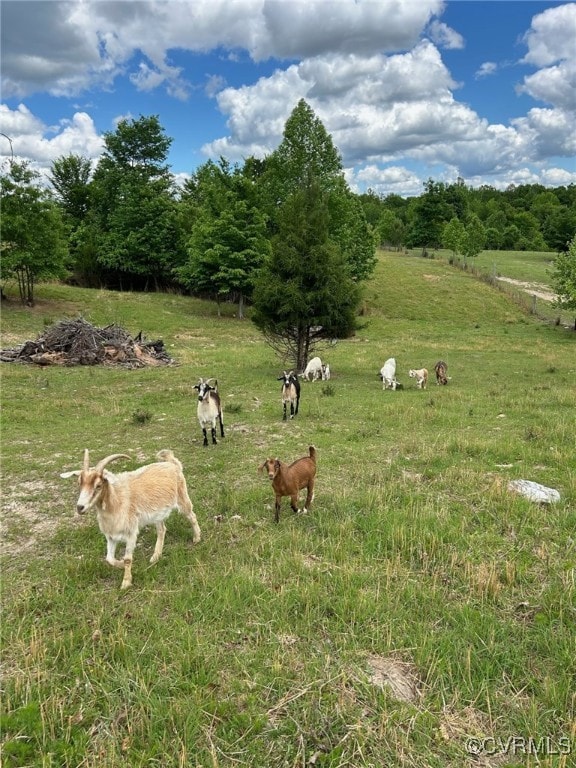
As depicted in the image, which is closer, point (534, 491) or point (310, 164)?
point (534, 491)

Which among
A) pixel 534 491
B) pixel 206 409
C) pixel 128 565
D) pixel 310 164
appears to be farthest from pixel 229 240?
pixel 128 565

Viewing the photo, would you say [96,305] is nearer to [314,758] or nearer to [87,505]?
[87,505]

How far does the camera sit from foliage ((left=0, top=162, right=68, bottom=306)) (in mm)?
34438

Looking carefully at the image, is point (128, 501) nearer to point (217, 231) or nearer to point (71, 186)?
point (217, 231)

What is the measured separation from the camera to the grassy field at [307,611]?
13.0 feet

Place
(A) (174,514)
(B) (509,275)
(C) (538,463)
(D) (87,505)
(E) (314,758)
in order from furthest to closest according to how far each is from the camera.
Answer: (B) (509,275) < (C) (538,463) < (A) (174,514) < (D) (87,505) < (E) (314,758)

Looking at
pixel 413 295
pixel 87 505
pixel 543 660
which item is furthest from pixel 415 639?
pixel 413 295

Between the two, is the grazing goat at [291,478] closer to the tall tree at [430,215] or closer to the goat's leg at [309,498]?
the goat's leg at [309,498]

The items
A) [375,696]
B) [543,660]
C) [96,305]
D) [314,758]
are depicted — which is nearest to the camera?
[314,758]

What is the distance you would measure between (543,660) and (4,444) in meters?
12.1

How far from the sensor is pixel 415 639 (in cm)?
494

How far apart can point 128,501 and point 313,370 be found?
17.2m

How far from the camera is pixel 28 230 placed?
35156 mm

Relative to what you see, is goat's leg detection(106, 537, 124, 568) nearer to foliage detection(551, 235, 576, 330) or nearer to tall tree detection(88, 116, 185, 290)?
foliage detection(551, 235, 576, 330)
